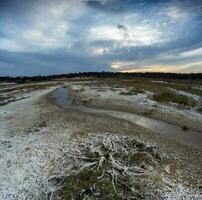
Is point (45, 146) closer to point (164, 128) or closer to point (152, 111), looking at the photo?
point (164, 128)

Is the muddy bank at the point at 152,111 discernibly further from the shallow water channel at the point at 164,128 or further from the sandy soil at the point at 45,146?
the sandy soil at the point at 45,146

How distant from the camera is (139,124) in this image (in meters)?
23.3

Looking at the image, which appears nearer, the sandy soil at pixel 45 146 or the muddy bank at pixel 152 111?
the sandy soil at pixel 45 146

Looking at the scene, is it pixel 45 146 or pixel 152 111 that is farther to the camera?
pixel 152 111

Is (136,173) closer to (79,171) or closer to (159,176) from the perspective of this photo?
(159,176)

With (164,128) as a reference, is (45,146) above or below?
above

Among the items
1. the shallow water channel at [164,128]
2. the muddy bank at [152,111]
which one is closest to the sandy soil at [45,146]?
the shallow water channel at [164,128]

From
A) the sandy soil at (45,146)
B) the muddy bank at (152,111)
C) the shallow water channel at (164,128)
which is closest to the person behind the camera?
the sandy soil at (45,146)

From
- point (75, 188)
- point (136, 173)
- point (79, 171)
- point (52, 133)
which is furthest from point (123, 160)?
point (52, 133)

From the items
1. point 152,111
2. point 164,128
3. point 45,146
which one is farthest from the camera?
point 152,111

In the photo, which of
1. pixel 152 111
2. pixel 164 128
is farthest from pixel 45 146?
pixel 152 111

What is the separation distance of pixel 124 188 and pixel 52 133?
9.75m

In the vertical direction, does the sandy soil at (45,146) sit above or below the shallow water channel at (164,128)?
above

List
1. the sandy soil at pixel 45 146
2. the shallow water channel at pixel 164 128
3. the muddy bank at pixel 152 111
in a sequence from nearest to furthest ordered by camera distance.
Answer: the sandy soil at pixel 45 146 → the shallow water channel at pixel 164 128 → the muddy bank at pixel 152 111
